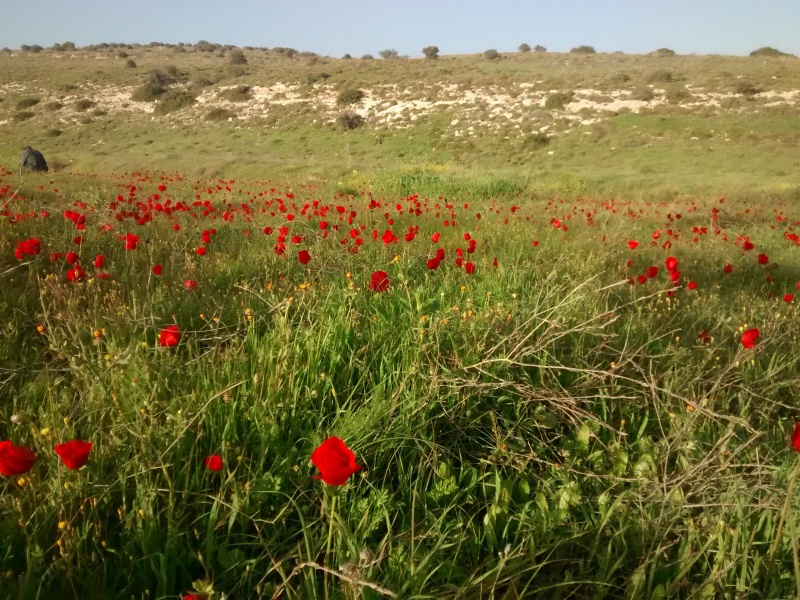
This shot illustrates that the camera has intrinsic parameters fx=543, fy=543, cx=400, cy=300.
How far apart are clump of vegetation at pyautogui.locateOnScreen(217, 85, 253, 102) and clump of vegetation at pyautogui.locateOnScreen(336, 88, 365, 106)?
249 inches

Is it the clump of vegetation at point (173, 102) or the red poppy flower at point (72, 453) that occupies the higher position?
the clump of vegetation at point (173, 102)

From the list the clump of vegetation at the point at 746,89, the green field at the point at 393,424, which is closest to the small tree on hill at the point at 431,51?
the clump of vegetation at the point at 746,89

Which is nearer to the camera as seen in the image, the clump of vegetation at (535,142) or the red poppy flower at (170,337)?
the red poppy flower at (170,337)

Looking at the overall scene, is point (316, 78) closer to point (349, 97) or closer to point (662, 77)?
point (349, 97)

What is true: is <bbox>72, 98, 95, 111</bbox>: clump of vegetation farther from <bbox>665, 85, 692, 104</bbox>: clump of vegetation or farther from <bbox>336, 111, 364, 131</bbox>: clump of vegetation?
<bbox>665, 85, 692, 104</bbox>: clump of vegetation

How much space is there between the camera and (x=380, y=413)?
1874mm

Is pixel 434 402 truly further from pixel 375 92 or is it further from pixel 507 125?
pixel 375 92

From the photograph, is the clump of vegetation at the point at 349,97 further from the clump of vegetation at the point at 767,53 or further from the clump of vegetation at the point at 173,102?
the clump of vegetation at the point at 767,53

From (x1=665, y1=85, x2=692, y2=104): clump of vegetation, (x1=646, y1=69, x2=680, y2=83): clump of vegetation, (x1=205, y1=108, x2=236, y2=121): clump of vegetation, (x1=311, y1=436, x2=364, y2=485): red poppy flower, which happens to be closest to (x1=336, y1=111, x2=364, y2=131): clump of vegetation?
(x1=205, y1=108, x2=236, y2=121): clump of vegetation

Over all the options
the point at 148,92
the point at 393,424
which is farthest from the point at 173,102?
the point at 393,424

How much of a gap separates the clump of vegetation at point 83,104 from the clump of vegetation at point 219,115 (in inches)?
332

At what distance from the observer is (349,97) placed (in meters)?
31.4

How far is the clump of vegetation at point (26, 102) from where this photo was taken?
3325 cm

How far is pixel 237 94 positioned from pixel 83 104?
30.7ft
